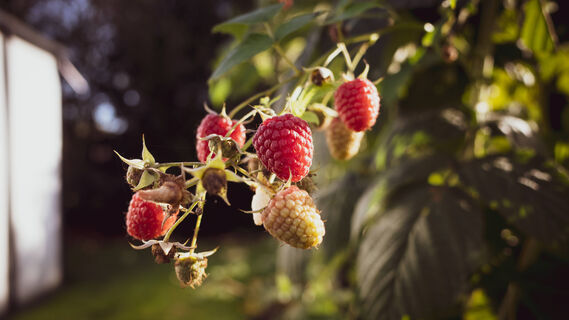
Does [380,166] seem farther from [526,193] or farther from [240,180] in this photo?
[240,180]

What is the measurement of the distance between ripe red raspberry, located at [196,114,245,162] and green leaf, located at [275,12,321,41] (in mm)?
118

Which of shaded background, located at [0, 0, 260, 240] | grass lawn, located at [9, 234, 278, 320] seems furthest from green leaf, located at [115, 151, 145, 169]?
A: shaded background, located at [0, 0, 260, 240]

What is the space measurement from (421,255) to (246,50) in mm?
365

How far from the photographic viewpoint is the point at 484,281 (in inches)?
27.8

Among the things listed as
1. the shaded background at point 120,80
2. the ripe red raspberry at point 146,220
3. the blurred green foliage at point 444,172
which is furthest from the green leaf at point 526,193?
the shaded background at point 120,80

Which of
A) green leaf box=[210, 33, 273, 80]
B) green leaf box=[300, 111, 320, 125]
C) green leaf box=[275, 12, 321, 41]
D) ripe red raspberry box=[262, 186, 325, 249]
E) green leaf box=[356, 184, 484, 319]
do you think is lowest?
green leaf box=[356, 184, 484, 319]

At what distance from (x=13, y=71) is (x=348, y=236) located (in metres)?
3.43

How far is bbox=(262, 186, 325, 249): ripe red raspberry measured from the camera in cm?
31

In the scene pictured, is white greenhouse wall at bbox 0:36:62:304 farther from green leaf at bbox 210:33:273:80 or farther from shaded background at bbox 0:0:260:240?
green leaf at bbox 210:33:273:80

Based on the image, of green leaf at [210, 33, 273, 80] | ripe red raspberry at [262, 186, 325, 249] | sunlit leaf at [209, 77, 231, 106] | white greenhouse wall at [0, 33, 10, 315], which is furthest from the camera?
white greenhouse wall at [0, 33, 10, 315]

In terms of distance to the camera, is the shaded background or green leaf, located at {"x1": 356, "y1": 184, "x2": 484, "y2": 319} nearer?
green leaf, located at {"x1": 356, "y1": 184, "x2": 484, "y2": 319}

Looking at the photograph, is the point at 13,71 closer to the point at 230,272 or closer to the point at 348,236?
the point at 230,272

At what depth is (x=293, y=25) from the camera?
0.47m

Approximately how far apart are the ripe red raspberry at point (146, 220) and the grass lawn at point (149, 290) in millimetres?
2302
